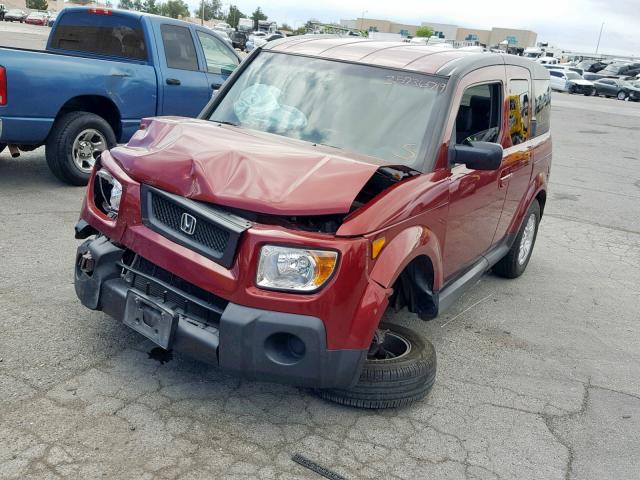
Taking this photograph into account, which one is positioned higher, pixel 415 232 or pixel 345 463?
pixel 415 232

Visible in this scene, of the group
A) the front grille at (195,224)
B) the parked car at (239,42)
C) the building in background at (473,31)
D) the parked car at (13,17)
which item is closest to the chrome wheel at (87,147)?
the front grille at (195,224)

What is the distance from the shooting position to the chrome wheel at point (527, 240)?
20.3ft

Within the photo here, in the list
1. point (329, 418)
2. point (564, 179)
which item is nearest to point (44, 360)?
point (329, 418)

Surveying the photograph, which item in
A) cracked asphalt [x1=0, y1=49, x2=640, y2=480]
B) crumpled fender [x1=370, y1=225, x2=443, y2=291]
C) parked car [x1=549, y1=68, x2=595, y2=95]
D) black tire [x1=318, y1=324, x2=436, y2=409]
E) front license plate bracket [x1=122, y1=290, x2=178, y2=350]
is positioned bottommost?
parked car [x1=549, y1=68, x2=595, y2=95]

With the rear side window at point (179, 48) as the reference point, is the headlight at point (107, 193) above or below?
below

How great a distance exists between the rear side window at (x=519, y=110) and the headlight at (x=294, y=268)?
2696 millimetres

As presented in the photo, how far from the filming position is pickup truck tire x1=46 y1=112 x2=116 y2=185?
23.9 ft

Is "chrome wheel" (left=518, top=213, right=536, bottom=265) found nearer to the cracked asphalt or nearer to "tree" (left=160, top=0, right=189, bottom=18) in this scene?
the cracked asphalt

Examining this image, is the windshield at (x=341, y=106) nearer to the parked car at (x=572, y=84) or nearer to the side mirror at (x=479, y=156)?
the side mirror at (x=479, y=156)

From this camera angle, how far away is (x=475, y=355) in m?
4.55

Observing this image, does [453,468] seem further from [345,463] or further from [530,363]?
[530,363]

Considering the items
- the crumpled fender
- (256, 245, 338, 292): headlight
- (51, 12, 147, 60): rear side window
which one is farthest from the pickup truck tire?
(256, 245, 338, 292): headlight

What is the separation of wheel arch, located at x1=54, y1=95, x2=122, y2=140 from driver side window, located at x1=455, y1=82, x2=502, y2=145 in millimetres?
4580

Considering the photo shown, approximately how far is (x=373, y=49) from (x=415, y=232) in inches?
65.3
